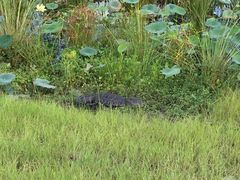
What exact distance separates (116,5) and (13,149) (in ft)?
11.8

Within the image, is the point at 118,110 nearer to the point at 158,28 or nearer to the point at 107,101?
the point at 107,101

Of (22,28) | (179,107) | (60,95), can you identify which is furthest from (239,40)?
(22,28)

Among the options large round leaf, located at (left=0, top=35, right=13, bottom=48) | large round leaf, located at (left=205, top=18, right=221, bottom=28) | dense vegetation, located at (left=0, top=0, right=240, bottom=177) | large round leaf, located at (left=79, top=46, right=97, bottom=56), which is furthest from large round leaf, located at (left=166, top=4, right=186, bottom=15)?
large round leaf, located at (left=0, top=35, right=13, bottom=48)

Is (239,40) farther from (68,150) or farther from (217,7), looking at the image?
(68,150)

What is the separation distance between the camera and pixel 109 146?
7.34ft

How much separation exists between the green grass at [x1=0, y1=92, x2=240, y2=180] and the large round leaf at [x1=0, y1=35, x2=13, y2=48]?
158 cm

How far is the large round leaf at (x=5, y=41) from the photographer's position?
13.4 ft

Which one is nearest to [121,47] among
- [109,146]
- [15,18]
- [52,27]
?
[52,27]

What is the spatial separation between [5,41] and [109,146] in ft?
8.91

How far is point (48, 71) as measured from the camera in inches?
164

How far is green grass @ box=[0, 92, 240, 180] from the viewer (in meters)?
1.90

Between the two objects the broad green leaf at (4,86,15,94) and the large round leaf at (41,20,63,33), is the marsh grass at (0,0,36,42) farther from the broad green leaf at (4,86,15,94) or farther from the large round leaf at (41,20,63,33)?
the broad green leaf at (4,86,15,94)

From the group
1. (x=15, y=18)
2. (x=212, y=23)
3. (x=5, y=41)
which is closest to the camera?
(x=5, y=41)

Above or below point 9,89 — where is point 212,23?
above
